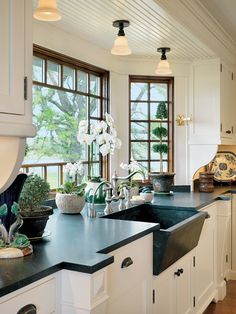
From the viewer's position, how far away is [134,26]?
9.85 feet

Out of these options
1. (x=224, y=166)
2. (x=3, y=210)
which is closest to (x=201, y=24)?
(x=224, y=166)

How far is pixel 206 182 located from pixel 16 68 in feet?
9.51

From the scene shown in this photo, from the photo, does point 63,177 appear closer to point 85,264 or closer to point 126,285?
point 126,285

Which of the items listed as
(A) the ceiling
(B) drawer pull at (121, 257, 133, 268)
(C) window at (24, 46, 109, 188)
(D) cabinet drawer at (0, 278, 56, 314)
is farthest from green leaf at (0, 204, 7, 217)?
(A) the ceiling

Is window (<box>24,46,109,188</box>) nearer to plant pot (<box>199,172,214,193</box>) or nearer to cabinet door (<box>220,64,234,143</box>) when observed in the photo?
plant pot (<box>199,172,214,193</box>)

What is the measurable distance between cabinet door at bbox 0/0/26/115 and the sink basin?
1.18m

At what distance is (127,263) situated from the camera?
6.23 feet

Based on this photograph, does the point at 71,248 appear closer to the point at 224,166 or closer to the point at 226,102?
the point at 226,102

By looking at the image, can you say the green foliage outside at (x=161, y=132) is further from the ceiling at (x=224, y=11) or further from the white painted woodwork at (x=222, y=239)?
the ceiling at (x=224, y=11)

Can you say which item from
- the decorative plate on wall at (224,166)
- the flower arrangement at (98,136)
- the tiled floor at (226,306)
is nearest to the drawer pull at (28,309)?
the flower arrangement at (98,136)

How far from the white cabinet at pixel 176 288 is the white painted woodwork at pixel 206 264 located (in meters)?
0.17

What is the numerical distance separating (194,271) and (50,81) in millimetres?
1777

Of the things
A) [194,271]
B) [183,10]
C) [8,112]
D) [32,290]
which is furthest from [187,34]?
[32,290]

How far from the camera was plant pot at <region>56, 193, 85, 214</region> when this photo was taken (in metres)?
2.51
